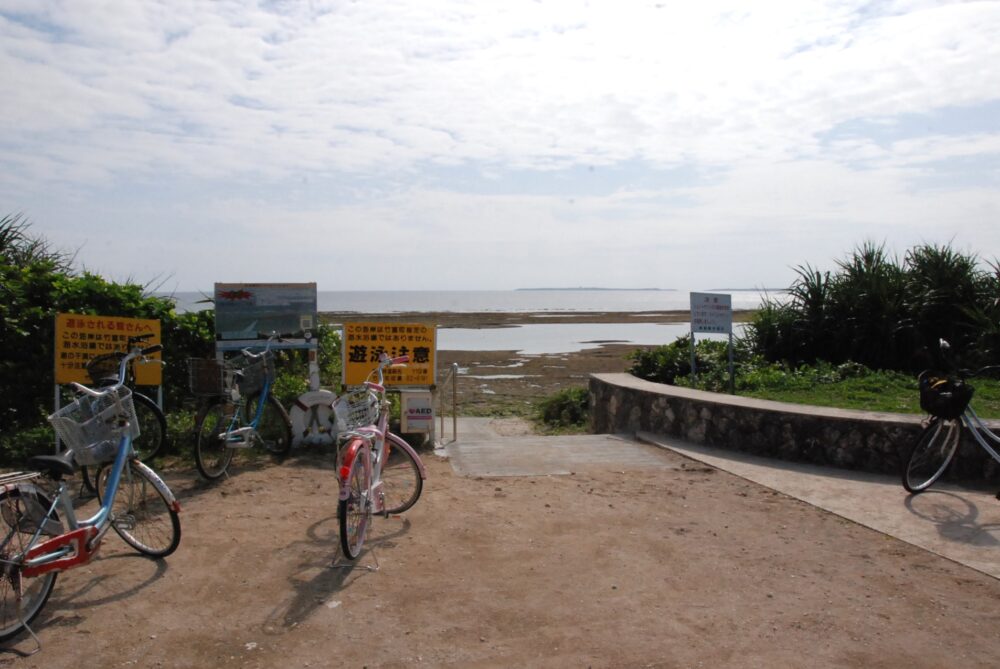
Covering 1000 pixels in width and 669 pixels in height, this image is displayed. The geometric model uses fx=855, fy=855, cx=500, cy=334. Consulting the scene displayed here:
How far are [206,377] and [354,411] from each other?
2.49 meters

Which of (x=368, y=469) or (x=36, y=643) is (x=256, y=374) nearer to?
(x=368, y=469)

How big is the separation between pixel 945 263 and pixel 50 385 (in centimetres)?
1172

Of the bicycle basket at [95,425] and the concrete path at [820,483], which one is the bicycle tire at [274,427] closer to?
the concrete path at [820,483]

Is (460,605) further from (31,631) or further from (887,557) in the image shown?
(887,557)

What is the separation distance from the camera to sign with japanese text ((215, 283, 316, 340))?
837cm

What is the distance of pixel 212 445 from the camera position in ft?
22.7

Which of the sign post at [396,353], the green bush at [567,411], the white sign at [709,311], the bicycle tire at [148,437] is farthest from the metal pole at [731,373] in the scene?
the bicycle tire at [148,437]

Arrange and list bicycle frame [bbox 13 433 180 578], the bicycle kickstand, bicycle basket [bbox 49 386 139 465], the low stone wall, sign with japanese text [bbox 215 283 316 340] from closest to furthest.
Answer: the bicycle kickstand
bicycle frame [bbox 13 433 180 578]
bicycle basket [bbox 49 386 139 465]
the low stone wall
sign with japanese text [bbox 215 283 316 340]

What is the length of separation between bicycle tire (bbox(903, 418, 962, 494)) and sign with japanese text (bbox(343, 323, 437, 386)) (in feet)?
14.5

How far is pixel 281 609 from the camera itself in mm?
4289

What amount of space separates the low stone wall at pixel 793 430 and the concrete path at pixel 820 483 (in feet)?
0.51

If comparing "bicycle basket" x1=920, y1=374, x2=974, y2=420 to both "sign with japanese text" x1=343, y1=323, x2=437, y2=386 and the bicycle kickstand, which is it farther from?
the bicycle kickstand

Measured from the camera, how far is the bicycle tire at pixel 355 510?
4.84 m

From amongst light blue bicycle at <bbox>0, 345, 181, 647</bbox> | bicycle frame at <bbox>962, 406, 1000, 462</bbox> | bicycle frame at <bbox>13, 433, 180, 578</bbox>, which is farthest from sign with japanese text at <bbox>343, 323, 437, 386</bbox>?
Result: bicycle frame at <bbox>962, 406, 1000, 462</bbox>
